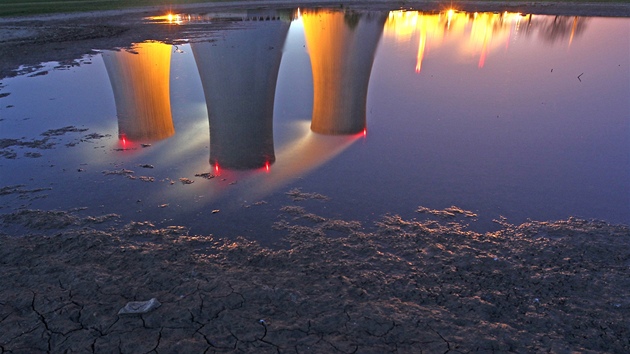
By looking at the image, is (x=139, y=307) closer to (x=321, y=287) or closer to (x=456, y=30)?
(x=321, y=287)

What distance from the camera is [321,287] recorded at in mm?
2719

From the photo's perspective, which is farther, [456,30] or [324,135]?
[456,30]

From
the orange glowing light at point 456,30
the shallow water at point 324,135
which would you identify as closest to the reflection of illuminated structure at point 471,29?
the orange glowing light at point 456,30

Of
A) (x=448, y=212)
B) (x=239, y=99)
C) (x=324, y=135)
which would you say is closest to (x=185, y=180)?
(x=324, y=135)

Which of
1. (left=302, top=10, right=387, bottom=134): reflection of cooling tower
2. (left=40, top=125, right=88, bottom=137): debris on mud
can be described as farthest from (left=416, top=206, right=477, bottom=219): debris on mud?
(left=40, top=125, right=88, bottom=137): debris on mud

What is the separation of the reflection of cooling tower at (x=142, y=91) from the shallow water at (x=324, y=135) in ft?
0.15

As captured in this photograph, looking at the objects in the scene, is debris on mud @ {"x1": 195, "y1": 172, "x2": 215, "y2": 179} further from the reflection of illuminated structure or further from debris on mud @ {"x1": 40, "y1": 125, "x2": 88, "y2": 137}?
the reflection of illuminated structure

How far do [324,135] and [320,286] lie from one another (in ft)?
11.4

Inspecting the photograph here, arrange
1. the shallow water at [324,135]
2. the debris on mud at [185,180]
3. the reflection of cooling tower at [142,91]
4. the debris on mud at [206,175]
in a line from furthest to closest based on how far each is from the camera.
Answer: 1. the reflection of cooling tower at [142,91]
2. the debris on mud at [206,175]
3. the debris on mud at [185,180]
4. the shallow water at [324,135]

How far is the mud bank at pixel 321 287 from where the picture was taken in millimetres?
2295

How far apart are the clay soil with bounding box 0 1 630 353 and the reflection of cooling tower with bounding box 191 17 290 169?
177 centimetres

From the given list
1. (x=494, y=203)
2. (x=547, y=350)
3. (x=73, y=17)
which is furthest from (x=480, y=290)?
(x=73, y=17)

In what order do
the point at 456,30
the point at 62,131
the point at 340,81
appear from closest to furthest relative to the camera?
the point at 62,131 < the point at 340,81 < the point at 456,30

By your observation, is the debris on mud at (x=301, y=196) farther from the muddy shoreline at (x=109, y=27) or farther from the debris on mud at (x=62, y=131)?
the muddy shoreline at (x=109, y=27)
